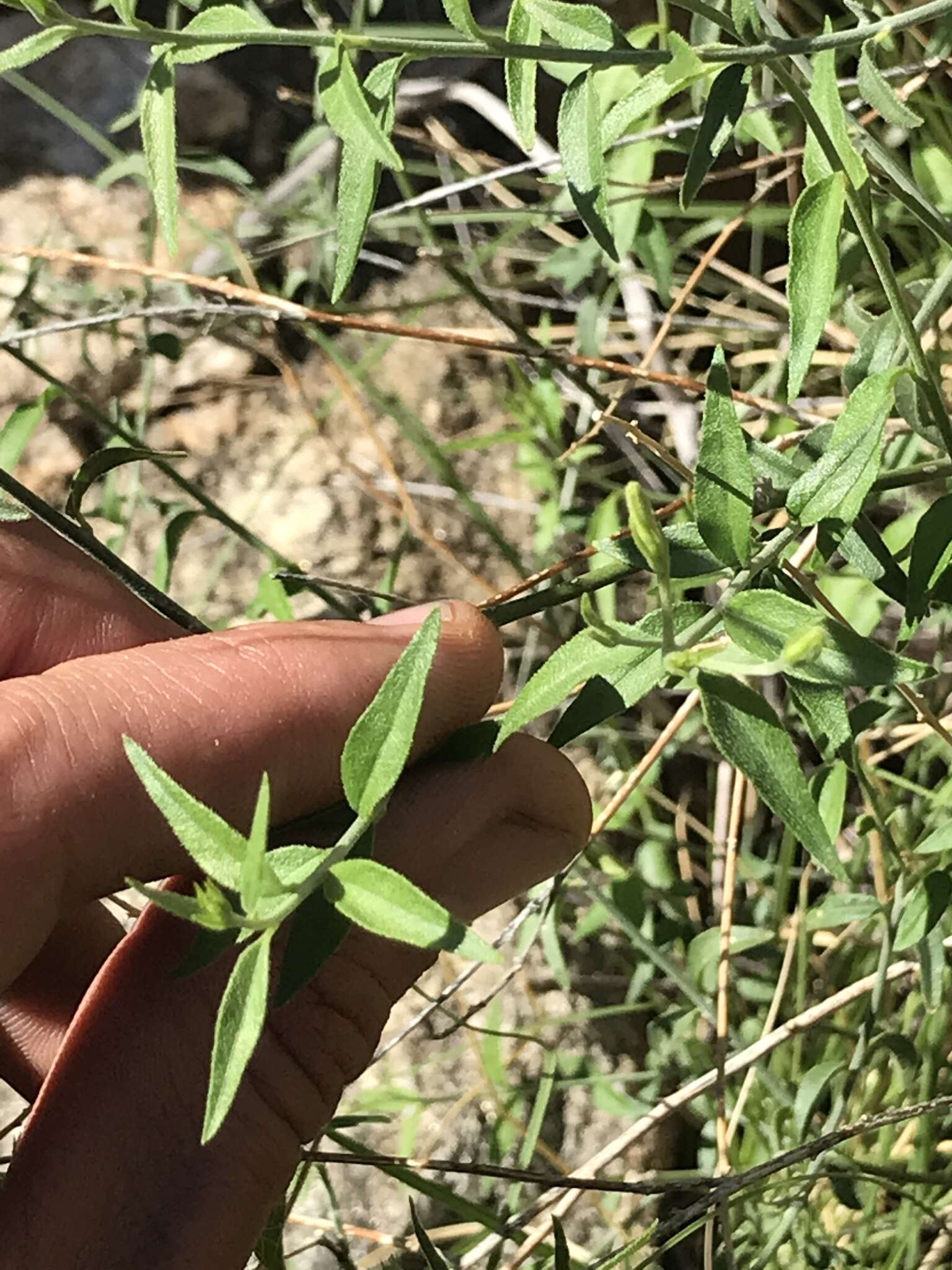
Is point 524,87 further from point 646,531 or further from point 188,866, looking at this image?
point 188,866

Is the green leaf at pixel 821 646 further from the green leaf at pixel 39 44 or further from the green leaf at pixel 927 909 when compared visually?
the green leaf at pixel 39 44

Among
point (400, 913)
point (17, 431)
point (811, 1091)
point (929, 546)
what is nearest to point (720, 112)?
point (929, 546)

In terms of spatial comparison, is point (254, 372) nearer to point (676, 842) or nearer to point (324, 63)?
point (676, 842)

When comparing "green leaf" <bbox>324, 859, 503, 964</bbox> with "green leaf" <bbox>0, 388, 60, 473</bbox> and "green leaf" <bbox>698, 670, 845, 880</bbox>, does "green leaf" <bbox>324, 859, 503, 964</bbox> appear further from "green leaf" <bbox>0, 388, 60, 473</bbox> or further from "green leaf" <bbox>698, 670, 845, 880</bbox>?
"green leaf" <bbox>0, 388, 60, 473</bbox>

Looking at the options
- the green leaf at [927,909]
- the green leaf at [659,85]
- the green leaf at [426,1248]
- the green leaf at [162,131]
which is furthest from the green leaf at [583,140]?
the green leaf at [426,1248]

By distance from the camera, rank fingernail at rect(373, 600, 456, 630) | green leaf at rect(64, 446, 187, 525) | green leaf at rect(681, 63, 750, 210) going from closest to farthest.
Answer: green leaf at rect(681, 63, 750, 210) → green leaf at rect(64, 446, 187, 525) → fingernail at rect(373, 600, 456, 630)

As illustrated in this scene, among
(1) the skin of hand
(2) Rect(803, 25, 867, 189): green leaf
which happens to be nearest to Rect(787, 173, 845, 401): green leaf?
(2) Rect(803, 25, 867, 189): green leaf
